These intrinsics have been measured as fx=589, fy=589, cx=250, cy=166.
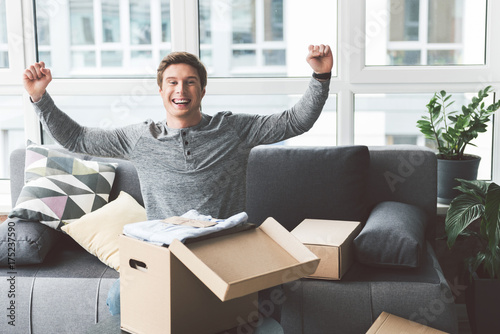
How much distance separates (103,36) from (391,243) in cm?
189

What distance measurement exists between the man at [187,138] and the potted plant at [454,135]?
3.27 ft

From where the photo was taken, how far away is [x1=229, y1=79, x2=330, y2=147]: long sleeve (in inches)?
77.2

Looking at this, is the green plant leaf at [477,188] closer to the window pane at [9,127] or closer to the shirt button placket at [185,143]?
the shirt button placket at [185,143]

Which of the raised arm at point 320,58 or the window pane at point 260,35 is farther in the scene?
the window pane at point 260,35

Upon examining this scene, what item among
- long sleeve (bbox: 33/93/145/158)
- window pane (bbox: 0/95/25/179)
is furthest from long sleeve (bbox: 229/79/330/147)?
window pane (bbox: 0/95/25/179)

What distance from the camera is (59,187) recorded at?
2.59 m

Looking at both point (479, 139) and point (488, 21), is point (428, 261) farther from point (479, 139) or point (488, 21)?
point (488, 21)

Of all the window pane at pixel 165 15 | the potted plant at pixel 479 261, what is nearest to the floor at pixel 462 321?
the potted plant at pixel 479 261

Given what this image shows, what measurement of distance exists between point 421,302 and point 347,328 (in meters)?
0.28

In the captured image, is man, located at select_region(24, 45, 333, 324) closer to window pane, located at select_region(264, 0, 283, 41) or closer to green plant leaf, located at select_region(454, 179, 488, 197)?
green plant leaf, located at select_region(454, 179, 488, 197)

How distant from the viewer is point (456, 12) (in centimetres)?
300

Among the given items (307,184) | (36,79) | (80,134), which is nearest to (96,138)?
(80,134)

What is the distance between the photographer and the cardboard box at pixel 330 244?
84.4 inches

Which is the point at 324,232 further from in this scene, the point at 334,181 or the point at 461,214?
the point at 461,214
